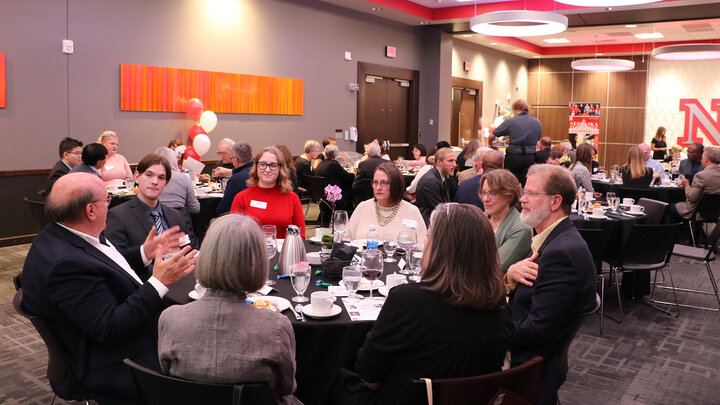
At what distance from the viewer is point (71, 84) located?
722 centimetres

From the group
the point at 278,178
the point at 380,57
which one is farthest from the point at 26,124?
the point at 380,57

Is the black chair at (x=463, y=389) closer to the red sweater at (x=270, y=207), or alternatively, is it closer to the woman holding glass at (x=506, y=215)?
the woman holding glass at (x=506, y=215)

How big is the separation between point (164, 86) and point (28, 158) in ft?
6.80

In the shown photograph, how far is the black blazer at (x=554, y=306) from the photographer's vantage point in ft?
7.68

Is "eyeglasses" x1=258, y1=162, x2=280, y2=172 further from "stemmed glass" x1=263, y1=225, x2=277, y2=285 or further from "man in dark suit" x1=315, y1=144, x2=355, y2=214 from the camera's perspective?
"man in dark suit" x1=315, y1=144, x2=355, y2=214

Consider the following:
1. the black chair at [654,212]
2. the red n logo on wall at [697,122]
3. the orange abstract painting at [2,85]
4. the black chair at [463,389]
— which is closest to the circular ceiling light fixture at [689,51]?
the red n logo on wall at [697,122]

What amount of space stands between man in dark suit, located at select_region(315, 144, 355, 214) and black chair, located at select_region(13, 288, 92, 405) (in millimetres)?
5435


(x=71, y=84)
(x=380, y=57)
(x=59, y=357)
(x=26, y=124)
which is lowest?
(x=59, y=357)

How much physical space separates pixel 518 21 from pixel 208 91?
4625 millimetres

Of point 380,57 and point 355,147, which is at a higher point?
point 380,57

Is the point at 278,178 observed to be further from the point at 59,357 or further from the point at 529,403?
the point at 529,403

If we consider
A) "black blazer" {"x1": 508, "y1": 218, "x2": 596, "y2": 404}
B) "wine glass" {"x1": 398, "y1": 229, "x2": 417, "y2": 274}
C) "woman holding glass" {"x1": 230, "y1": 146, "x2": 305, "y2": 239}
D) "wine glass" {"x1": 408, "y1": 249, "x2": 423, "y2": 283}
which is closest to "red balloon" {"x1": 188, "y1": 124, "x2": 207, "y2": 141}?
"woman holding glass" {"x1": 230, "y1": 146, "x2": 305, "y2": 239}

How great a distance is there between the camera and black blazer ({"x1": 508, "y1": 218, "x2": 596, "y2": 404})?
2342 millimetres

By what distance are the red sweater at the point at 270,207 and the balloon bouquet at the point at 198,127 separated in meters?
4.46
